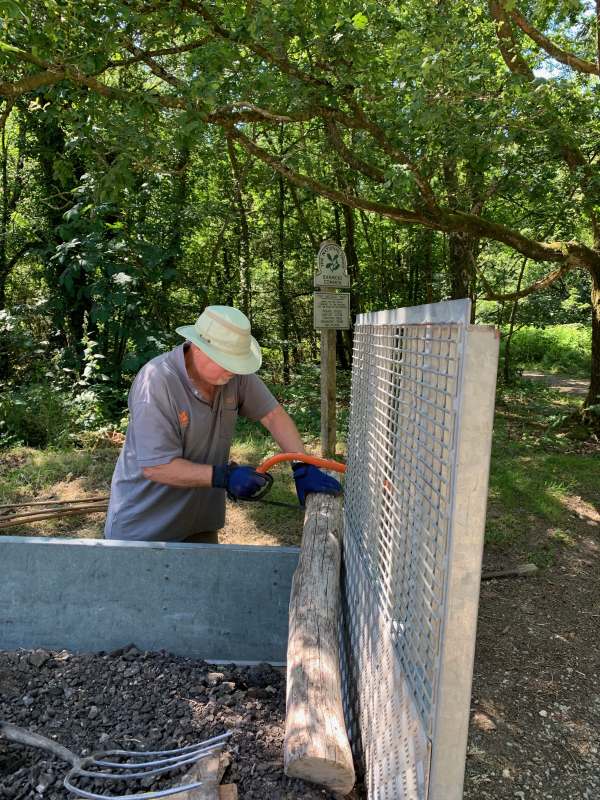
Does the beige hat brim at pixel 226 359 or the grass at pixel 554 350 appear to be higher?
the beige hat brim at pixel 226 359

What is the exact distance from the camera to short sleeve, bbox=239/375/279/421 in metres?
3.04

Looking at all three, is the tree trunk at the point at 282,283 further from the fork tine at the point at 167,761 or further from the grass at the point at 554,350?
the fork tine at the point at 167,761

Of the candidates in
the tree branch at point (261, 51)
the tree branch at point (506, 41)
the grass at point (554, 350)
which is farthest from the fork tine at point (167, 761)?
the grass at point (554, 350)

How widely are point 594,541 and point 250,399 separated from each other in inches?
127

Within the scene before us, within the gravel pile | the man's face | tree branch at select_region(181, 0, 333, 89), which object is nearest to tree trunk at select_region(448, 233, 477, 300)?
tree branch at select_region(181, 0, 333, 89)

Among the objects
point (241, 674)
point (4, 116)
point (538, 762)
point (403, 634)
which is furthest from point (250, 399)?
point (4, 116)

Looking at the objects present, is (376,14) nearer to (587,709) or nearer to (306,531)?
(306,531)

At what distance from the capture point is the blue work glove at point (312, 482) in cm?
278

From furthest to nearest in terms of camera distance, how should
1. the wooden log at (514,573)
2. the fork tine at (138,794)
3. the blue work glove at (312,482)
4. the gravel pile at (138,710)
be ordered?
the wooden log at (514,573)
the blue work glove at (312,482)
the gravel pile at (138,710)
the fork tine at (138,794)

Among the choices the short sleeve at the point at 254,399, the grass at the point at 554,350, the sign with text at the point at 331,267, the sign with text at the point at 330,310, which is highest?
the sign with text at the point at 331,267

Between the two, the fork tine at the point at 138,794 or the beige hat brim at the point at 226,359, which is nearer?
the fork tine at the point at 138,794

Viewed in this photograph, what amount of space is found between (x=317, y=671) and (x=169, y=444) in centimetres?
121

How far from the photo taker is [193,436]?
2.80 m

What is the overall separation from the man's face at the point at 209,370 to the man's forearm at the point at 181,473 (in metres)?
0.38
